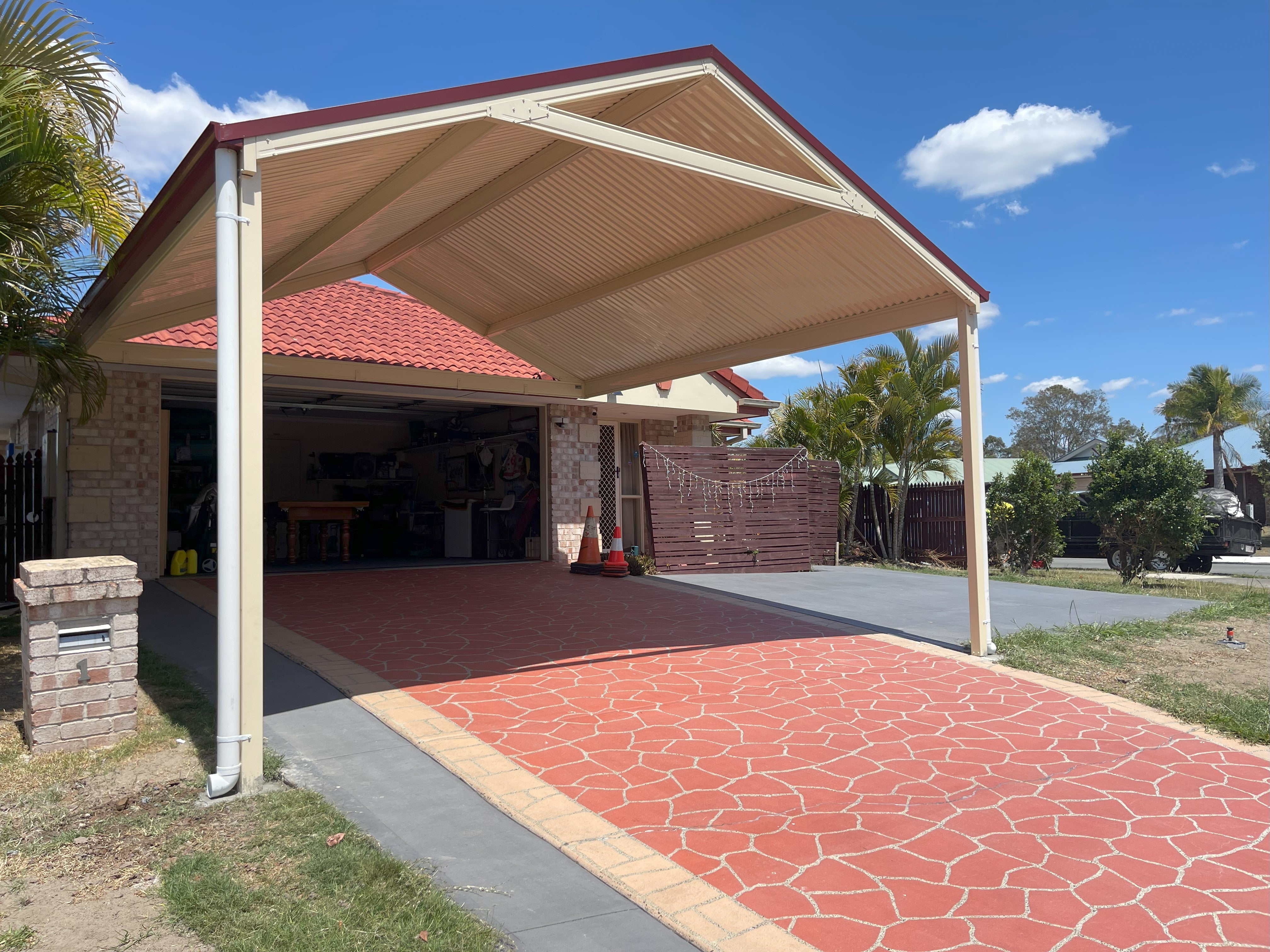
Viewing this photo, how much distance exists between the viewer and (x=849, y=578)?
13352mm

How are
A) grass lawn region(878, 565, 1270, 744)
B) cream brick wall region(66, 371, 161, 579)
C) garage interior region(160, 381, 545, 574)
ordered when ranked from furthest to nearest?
1. garage interior region(160, 381, 545, 574)
2. cream brick wall region(66, 371, 161, 579)
3. grass lawn region(878, 565, 1270, 744)

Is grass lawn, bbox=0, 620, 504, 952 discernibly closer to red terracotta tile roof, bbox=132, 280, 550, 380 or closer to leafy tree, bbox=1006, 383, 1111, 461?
red terracotta tile roof, bbox=132, 280, 550, 380

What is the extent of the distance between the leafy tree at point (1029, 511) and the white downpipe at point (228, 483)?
14.9 metres

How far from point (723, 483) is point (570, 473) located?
2903mm

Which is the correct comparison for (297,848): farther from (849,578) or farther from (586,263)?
(849,578)

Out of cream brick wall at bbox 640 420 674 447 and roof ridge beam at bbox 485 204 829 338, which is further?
cream brick wall at bbox 640 420 674 447

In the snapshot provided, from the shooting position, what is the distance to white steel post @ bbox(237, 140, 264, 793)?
14.0 ft

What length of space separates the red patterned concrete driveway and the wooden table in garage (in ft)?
23.8

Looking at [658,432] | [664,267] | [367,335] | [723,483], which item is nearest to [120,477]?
[367,335]

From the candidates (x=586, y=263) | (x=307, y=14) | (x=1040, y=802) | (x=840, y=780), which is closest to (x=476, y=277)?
(x=586, y=263)

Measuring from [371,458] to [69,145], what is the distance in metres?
13.4

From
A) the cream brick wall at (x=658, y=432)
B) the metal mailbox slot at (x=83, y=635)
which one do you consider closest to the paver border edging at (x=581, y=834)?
the metal mailbox slot at (x=83, y=635)

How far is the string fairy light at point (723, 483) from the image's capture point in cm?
1353

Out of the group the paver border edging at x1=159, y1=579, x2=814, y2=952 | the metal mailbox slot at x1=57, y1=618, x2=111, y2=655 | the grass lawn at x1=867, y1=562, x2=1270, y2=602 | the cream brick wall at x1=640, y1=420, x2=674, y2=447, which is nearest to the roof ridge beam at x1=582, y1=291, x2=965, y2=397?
the cream brick wall at x1=640, y1=420, x2=674, y2=447
